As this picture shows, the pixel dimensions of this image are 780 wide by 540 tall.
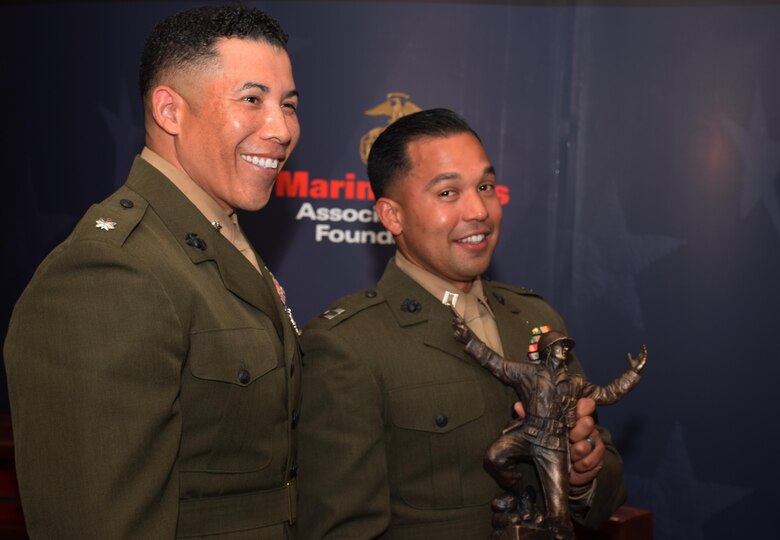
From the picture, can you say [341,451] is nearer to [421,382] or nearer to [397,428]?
[397,428]

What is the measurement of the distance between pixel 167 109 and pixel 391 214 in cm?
73

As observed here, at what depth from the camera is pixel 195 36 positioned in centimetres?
176

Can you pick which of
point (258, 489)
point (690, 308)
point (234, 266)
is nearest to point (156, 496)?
point (258, 489)

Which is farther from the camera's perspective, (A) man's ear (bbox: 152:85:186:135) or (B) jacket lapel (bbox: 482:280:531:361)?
(B) jacket lapel (bbox: 482:280:531:361)

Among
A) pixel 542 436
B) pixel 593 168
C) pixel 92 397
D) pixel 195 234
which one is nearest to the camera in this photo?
pixel 92 397

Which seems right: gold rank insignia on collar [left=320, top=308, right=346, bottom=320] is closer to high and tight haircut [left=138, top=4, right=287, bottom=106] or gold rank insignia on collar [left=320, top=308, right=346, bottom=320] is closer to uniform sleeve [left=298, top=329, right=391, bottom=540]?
uniform sleeve [left=298, top=329, right=391, bottom=540]

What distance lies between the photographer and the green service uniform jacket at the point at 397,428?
1.97 metres

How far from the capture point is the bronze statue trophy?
1.96 meters

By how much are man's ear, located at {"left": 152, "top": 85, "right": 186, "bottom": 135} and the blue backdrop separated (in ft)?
5.95

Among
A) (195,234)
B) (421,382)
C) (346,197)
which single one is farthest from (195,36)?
(346,197)

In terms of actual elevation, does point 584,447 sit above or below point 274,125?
below

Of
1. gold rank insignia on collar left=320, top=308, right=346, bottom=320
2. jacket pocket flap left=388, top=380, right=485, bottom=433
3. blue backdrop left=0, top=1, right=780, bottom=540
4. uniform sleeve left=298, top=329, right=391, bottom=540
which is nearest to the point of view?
uniform sleeve left=298, top=329, right=391, bottom=540

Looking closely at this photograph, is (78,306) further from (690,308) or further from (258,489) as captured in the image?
(690,308)

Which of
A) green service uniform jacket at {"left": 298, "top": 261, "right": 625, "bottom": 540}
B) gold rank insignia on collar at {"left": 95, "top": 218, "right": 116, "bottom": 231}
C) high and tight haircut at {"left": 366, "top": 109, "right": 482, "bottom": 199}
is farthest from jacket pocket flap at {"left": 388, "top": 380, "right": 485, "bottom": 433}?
gold rank insignia on collar at {"left": 95, "top": 218, "right": 116, "bottom": 231}
